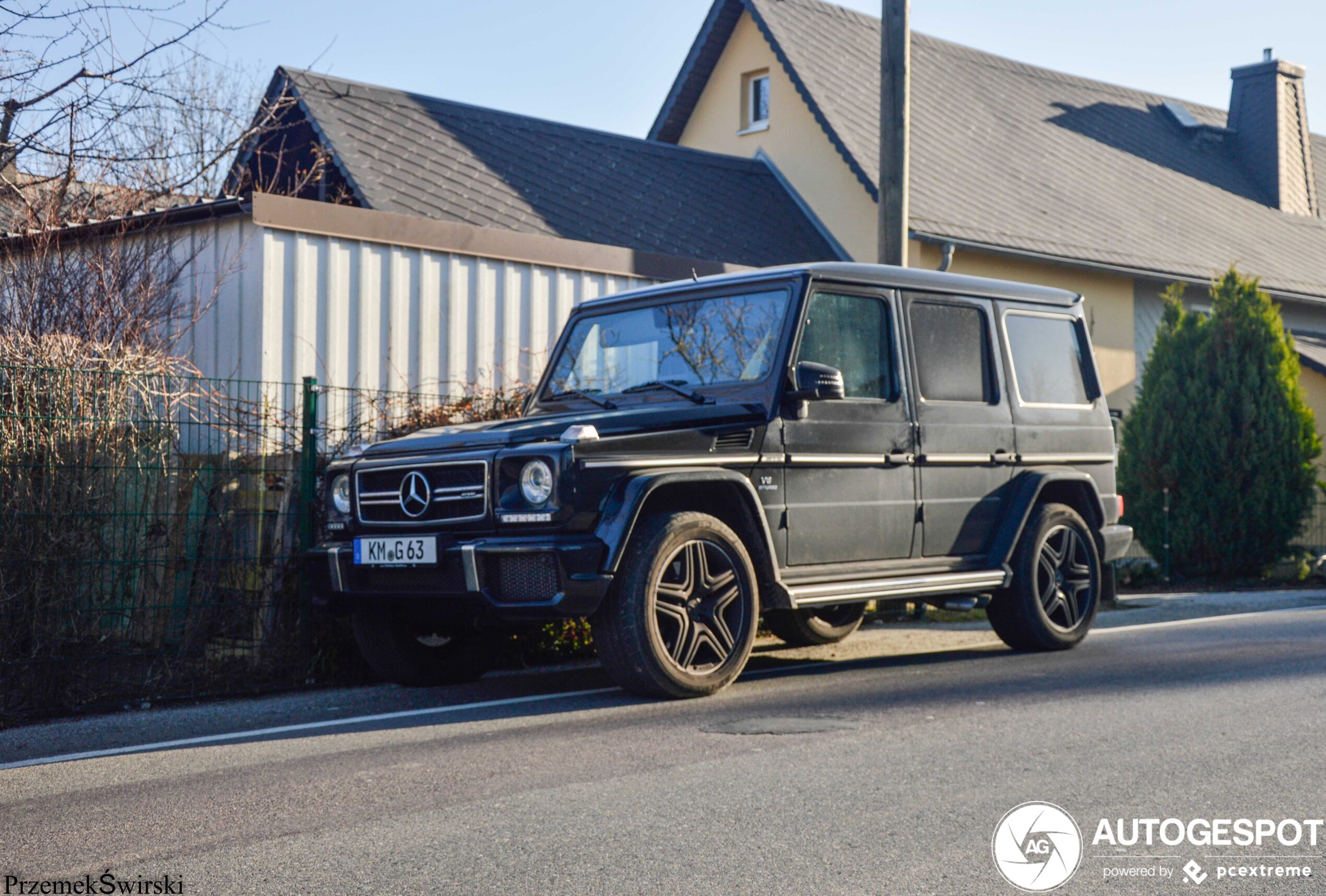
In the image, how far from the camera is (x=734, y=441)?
24.2ft

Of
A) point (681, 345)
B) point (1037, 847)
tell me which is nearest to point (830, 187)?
point (681, 345)

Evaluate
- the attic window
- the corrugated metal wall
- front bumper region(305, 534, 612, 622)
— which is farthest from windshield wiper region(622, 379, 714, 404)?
Result: the attic window

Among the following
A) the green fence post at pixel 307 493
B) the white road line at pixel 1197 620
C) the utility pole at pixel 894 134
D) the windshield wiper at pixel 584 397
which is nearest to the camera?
the windshield wiper at pixel 584 397

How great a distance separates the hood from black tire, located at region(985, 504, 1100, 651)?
242 centimetres

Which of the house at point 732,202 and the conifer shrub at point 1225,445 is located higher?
the house at point 732,202

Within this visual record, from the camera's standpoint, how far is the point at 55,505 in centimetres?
741

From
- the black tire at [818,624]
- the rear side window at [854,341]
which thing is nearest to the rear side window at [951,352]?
the rear side window at [854,341]

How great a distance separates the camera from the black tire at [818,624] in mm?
9609

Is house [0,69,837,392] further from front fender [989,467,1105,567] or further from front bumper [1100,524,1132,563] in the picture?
front bumper [1100,524,1132,563]

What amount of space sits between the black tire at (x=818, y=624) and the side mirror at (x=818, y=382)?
92.4 inches

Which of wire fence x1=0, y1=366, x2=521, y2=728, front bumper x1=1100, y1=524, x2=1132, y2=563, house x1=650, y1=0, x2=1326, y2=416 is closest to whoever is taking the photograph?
wire fence x1=0, y1=366, x2=521, y2=728

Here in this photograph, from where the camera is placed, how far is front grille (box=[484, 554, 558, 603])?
261 inches

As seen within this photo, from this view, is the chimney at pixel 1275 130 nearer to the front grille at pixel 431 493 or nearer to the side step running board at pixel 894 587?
the side step running board at pixel 894 587

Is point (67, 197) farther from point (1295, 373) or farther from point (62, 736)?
point (1295, 373)
